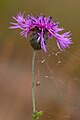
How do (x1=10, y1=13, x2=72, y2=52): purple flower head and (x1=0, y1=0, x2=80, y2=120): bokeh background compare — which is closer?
(x1=10, y1=13, x2=72, y2=52): purple flower head

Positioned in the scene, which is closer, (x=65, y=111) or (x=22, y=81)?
(x=65, y=111)

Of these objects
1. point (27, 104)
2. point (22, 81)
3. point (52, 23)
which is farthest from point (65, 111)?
point (52, 23)

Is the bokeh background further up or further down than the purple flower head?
further up

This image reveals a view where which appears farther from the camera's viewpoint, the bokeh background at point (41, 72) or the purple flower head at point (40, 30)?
the bokeh background at point (41, 72)

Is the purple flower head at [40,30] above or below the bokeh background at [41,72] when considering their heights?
below

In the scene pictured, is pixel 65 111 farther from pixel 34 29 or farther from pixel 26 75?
pixel 34 29

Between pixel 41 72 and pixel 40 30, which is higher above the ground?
pixel 41 72

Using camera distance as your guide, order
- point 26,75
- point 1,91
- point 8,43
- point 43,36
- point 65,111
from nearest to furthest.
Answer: point 43,36
point 65,111
point 1,91
point 26,75
point 8,43

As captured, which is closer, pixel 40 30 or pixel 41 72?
pixel 40 30
